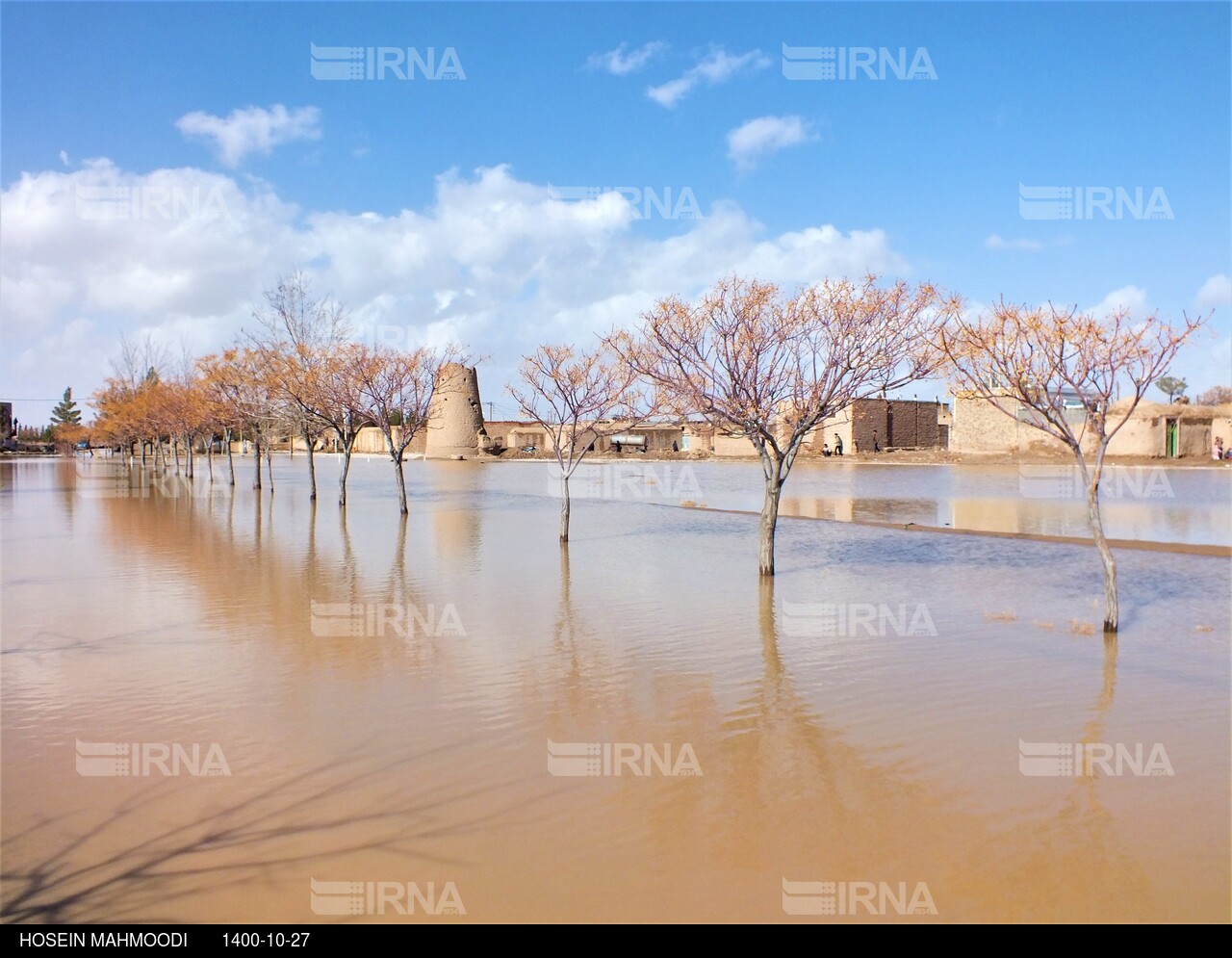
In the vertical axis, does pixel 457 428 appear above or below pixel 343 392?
above

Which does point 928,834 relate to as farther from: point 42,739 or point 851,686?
point 42,739

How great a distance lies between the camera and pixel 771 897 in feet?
13.5

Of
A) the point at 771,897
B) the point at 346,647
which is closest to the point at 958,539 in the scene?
the point at 346,647

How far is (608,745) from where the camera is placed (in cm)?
602

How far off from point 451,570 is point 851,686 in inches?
300

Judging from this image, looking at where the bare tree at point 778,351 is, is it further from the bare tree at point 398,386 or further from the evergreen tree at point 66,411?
the evergreen tree at point 66,411

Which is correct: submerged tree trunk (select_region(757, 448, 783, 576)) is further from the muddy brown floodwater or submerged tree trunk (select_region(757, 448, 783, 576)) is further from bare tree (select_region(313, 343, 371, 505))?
bare tree (select_region(313, 343, 371, 505))

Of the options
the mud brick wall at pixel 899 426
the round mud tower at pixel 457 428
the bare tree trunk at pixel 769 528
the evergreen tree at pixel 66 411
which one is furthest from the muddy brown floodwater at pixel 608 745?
the evergreen tree at pixel 66 411

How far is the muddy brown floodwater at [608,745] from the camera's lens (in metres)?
4.19

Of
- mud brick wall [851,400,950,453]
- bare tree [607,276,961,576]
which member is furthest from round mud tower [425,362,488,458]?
bare tree [607,276,961,576]

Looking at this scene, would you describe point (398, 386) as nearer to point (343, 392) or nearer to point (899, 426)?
point (343, 392)

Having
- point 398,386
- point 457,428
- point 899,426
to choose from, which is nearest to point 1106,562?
point 398,386

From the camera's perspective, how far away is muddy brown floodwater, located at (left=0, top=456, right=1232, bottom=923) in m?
4.19

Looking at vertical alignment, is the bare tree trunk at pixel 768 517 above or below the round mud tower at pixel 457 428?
below
